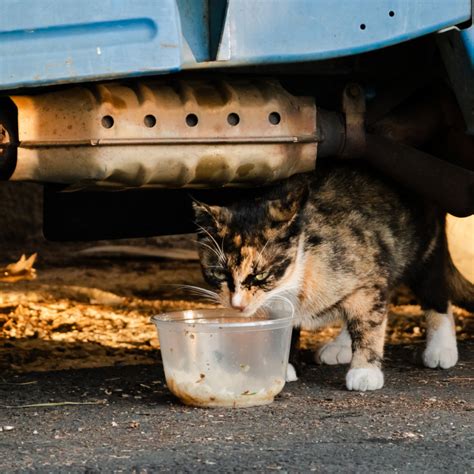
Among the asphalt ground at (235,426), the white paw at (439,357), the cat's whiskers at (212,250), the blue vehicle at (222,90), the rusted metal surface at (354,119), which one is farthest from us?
the white paw at (439,357)

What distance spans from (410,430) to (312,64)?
1.29 meters

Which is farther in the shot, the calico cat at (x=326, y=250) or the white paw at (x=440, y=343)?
the white paw at (x=440, y=343)

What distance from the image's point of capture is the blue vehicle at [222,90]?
9.64 feet

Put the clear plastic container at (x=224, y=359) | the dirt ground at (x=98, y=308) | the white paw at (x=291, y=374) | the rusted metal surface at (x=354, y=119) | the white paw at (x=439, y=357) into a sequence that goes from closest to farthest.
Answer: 1. the clear plastic container at (x=224, y=359)
2. the rusted metal surface at (x=354, y=119)
3. the white paw at (x=291, y=374)
4. the white paw at (x=439, y=357)
5. the dirt ground at (x=98, y=308)

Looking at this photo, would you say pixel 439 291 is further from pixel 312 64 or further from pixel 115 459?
pixel 115 459

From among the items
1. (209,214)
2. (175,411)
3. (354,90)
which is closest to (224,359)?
(175,411)

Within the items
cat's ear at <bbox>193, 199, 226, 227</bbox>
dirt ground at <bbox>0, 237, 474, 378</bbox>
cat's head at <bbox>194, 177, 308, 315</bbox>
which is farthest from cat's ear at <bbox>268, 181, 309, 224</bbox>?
dirt ground at <bbox>0, 237, 474, 378</bbox>

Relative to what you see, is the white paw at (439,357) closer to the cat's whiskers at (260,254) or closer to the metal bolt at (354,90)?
the cat's whiskers at (260,254)

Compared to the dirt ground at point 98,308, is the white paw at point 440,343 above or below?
above

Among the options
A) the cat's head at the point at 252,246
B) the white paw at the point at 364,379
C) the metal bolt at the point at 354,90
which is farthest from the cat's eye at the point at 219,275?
the metal bolt at the point at 354,90

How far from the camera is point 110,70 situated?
2.95 meters

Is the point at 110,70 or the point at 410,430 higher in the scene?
the point at 110,70

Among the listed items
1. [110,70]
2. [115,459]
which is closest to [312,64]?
[110,70]

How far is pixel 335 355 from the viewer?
4.48 meters
